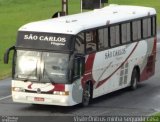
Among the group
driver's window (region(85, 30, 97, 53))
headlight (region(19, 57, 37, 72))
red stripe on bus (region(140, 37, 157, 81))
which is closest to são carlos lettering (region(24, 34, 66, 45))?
headlight (region(19, 57, 37, 72))

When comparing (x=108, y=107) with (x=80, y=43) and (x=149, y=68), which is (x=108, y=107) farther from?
(x=149, y=68)

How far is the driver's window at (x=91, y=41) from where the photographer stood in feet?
83.7

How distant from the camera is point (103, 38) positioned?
87.8 ft

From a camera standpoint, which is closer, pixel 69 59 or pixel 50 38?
pixel 69 59

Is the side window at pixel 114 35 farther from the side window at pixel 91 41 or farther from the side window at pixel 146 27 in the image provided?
the side window at pixel 146 27

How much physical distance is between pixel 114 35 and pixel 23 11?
3467 centimetres

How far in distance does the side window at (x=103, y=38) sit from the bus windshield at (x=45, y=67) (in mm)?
2490

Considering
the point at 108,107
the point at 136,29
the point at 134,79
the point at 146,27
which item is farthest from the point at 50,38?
the point at 146,27

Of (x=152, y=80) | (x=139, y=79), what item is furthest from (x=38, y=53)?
(x=152, y=80)

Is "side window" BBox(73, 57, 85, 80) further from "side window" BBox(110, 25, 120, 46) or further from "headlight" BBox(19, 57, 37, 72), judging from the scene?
"side window" BBox(110, 25, 120, 46)

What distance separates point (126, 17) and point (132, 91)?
2.86m

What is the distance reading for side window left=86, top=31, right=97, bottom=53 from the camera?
25.5m

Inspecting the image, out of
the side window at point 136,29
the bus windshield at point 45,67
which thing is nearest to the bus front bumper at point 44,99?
the bus windshield at point 45,67

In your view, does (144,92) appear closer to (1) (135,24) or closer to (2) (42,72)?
(1) (135,24)
